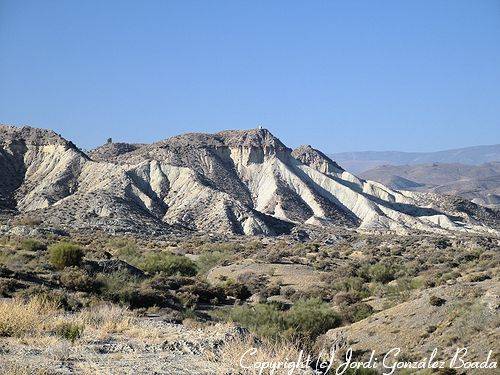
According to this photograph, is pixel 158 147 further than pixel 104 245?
Yes

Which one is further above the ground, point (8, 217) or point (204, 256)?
point (8, 217)

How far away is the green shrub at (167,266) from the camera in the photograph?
108 feet

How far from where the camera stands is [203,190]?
308ft

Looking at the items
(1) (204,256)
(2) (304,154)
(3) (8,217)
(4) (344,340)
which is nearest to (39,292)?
(4) (344,340)

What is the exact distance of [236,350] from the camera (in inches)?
445

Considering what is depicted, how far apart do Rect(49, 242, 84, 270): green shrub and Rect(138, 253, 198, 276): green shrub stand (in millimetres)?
6759

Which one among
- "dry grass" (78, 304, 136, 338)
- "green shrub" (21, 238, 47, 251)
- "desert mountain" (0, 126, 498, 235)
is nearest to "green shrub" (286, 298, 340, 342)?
"dry grass" (78, 304, 136, 338)

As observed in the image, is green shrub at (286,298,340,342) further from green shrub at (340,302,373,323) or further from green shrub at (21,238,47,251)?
green shrub at (21,238,47,251)

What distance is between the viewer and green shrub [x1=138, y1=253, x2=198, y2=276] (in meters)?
32.8

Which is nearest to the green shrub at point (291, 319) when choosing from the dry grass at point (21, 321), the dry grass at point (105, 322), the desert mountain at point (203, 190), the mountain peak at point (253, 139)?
the dry grass at point (105, 322)

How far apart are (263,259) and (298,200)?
218 feet

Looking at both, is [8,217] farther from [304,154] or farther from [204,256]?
[304,154]

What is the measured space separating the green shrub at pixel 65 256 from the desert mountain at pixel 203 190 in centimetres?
4084

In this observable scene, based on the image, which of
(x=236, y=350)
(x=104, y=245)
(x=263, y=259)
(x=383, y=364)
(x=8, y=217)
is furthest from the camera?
(x=8, y=217)
